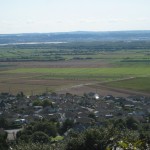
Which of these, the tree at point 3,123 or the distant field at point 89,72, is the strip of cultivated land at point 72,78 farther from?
the tree at point 3,123

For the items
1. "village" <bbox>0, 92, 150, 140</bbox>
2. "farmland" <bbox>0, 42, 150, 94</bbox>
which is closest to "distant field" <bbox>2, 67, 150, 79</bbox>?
"farmland" <bbox>0, 42, 150, 94</bbox>

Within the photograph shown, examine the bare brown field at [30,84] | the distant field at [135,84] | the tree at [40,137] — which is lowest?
the bare brown field at [30,84]

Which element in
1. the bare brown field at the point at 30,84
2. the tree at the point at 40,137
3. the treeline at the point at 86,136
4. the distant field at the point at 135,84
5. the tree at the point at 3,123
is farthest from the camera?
the bare brown field at the point at 30,84

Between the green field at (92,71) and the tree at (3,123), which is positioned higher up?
the tree at (3,123)

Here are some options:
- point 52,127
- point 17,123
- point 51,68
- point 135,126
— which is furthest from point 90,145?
point 51,68

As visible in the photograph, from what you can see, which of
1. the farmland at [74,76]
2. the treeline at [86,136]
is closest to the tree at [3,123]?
the treeline at [86,136]

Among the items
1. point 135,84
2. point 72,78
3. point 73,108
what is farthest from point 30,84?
point 73,108

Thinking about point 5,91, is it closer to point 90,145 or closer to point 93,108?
point 93,108

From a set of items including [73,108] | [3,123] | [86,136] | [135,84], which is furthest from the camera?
[135,84]

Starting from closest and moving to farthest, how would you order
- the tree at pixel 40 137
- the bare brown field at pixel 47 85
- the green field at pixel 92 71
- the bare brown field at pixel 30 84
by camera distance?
1. the tree at pixel 40 137
2. the bare brown field at pixel 47 85
3. the bare brown field at pixel 30 84
4. the green field at pixel 92 71

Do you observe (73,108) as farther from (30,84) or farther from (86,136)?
(86,136)

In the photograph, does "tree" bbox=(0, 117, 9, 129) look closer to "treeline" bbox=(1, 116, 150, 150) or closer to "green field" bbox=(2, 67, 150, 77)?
"treeline" bbox=(1, 116, 150, 150)
